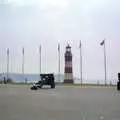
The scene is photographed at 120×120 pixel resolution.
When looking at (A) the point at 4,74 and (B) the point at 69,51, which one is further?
(A) the point at 4,74

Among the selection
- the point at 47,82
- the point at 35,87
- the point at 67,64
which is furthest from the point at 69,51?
the point at 35,87

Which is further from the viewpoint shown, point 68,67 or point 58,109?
point 68,67

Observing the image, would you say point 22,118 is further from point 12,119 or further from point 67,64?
point 67,64

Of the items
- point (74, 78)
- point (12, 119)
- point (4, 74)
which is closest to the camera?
point (12, 119)

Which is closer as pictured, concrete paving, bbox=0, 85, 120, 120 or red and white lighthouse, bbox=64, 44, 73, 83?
concrete paving, bbox=0, 85, 120, 120

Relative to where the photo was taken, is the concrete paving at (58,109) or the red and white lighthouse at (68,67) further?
the red and white lighthouse at (68,67)

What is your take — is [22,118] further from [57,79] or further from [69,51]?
[57,79]

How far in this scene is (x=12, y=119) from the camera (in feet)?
48.6

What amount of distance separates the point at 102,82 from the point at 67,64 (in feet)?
31.8

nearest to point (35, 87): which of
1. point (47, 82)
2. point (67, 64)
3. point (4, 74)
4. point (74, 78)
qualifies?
point (47, 82)

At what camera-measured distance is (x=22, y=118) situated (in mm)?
15266

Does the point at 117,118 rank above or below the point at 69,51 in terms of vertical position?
below

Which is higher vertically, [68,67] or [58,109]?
[68,67]

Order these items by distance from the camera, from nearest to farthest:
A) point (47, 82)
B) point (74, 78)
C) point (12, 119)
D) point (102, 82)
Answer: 1. point (12, 119)
2. point (47, 82)
3. point (102, 82)
4. point (74, 78)
